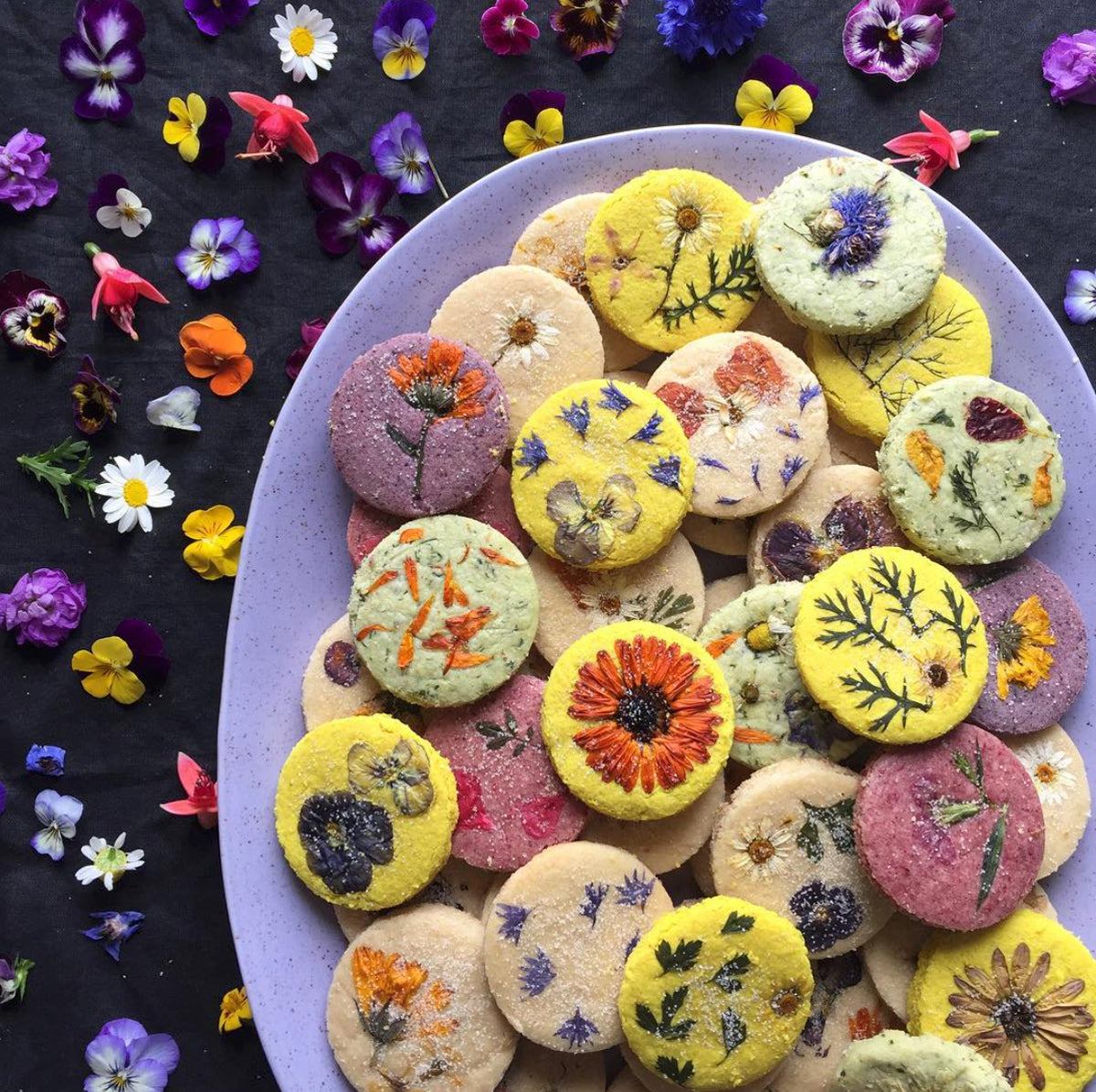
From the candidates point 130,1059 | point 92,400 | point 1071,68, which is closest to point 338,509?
point 92,400

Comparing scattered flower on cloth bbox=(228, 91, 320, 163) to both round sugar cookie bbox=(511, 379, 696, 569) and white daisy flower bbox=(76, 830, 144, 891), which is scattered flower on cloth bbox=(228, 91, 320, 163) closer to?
round sugar cookie bbox=(511, 379, 696, 569)

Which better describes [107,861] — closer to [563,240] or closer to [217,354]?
[217,354]

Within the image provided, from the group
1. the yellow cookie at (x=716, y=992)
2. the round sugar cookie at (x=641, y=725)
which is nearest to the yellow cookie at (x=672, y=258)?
the round sugar cookie at (x=641, y=725)

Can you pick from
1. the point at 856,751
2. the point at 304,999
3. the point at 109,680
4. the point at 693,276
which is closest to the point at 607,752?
the point at 856,751

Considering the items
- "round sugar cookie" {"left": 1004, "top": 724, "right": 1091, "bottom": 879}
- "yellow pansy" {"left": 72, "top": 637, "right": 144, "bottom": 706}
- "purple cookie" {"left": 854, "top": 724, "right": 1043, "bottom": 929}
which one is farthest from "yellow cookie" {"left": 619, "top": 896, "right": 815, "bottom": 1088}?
"yellow pansy" {"left": 72, "top": 637, "right": 144, "bottom": 706}

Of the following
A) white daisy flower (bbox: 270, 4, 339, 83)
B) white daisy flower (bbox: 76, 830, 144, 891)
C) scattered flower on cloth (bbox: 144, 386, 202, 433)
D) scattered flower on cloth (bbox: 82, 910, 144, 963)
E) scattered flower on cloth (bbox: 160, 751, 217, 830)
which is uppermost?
white daisy flower (bbox: 270, 4, 339, 83)

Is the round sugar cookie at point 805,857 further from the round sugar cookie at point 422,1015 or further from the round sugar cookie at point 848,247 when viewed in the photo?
the round sugar cookie at point 848,247
